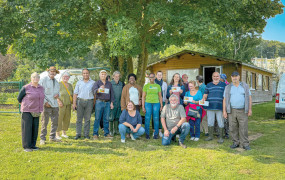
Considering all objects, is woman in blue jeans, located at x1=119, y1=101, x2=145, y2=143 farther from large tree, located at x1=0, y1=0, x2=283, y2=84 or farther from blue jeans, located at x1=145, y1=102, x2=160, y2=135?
large tree, located at x1=0, y1=0, x2=283, y2=84

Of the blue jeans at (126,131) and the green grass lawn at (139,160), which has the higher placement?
the blue jeans at (126,131)

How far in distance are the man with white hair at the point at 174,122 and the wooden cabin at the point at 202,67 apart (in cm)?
1116

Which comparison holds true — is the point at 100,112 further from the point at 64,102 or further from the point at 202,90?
the point at 202,90

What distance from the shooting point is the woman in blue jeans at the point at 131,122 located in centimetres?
649

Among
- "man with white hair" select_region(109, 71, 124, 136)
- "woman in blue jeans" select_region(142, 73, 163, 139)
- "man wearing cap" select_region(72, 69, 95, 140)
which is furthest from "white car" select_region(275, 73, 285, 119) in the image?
"man wearing cap" select_region(72, 69, 95, 140)

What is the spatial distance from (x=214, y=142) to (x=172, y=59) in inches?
504

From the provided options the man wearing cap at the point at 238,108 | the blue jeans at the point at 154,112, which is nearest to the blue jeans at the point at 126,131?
the blue jeans at the point at 154,112

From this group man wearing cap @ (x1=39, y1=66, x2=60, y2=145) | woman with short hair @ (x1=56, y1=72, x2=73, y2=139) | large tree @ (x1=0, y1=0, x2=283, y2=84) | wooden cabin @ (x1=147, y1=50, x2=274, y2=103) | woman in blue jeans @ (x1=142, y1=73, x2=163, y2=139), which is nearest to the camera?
man wearing cap @ (x1=39, y1=66, x2=60, y2=145)

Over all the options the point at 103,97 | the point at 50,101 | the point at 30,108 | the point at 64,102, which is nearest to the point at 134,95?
the point at 103,97

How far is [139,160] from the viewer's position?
4.86m

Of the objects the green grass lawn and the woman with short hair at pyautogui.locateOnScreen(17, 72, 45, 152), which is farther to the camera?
the woman with short hair at pyautogui.locateOnScreen(17, 72, 45, 152)

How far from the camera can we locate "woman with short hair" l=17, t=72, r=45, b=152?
527 centimetres

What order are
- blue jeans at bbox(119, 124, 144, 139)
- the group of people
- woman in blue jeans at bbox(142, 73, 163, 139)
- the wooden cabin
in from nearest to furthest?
the group of people → blue jeans at bbox(119, 124, 144, 139) → woman in blue jeans at bbox(142, 73, 163, 139) → the wooden cabin

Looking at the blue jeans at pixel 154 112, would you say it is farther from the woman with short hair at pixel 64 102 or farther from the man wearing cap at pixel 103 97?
the woman with short hair at pixel 64 102
